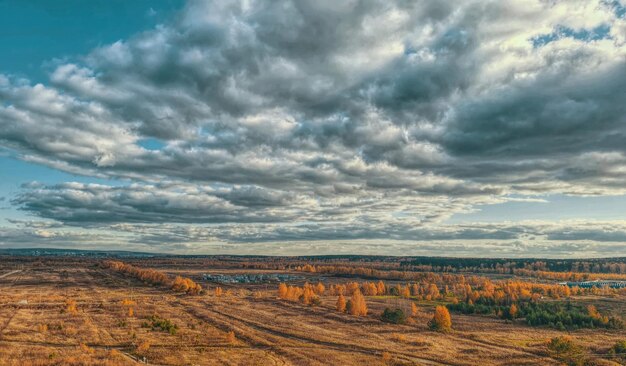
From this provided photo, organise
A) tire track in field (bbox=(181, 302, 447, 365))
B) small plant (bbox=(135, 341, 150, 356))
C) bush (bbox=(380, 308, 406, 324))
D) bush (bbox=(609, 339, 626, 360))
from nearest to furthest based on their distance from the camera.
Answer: small plant (bbox=(135, 341, 150, 356)), tire track in field (bbox=(181, 302, 447, 365)), bush (bbox=(609, 339, 626, 360)), bush (bbox=(380, 308, 406, 324))

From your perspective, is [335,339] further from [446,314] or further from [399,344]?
[446,314]

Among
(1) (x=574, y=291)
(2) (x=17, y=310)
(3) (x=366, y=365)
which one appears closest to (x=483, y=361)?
(3) (x=366, y=365)

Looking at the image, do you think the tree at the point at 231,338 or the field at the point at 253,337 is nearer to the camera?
the field at the point at 253,337

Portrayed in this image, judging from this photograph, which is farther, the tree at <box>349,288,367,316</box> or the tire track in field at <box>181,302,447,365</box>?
the tree at <box>349,288,367,316</box>

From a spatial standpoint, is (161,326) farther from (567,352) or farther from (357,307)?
(567,352)

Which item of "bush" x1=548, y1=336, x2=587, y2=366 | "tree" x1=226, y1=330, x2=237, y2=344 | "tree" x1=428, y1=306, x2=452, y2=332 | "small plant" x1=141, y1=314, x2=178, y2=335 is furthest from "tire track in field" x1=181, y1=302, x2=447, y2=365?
"tree" x1=428, y1=306, x2=452, y2=332

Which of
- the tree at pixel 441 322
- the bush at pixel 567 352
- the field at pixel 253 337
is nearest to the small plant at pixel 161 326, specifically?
the field at pixel 253 337

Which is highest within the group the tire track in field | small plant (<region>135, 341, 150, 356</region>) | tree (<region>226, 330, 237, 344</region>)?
small plant (<region>135, 341, 150, 356</region>)

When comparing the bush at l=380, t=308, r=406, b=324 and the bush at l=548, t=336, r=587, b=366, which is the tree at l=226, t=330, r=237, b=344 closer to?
the bush at l=380, t=308, r=406, b=324

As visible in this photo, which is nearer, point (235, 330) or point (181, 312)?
point (235, 330)

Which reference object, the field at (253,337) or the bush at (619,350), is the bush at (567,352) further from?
the bush at (619,350)


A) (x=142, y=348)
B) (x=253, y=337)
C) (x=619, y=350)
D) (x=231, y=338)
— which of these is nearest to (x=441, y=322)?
(x=619, y=350)
